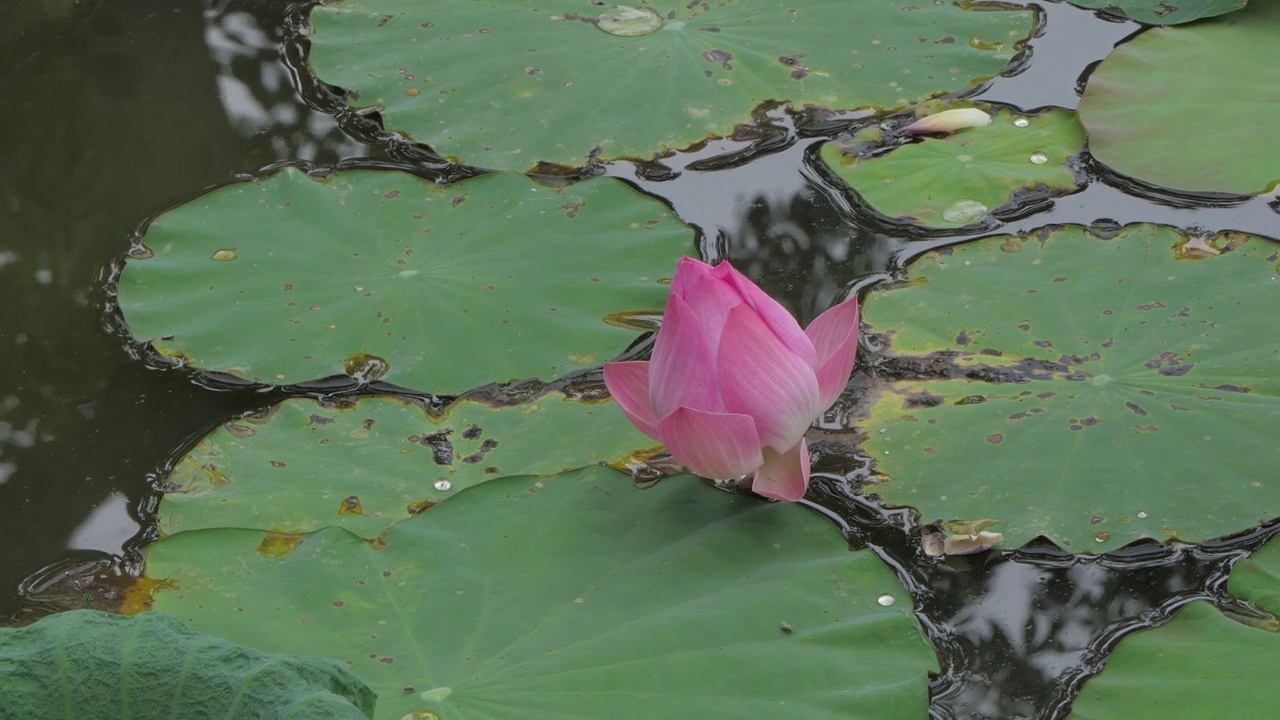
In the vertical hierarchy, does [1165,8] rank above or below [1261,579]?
above

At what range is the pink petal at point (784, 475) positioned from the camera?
5.20ft

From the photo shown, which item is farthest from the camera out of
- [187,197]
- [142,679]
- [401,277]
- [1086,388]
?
[187,197]

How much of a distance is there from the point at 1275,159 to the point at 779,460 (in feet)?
4.05

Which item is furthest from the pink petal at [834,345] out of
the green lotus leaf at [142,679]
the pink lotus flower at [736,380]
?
the green lotus leaf at [142,679]

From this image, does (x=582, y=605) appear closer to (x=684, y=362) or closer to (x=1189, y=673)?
(x=684, y=362)

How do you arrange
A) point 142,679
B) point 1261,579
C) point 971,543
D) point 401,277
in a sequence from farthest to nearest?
point 401,277, point 971,543, point 1261,579, point 142,679

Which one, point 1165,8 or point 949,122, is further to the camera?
point 1165,8

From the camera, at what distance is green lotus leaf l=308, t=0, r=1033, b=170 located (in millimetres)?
2482

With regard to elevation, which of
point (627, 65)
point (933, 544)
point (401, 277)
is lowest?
point (933, 544)

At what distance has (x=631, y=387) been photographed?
1669 mm

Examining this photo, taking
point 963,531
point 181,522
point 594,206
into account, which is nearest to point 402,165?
point 594,206

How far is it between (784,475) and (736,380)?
0.17 meters

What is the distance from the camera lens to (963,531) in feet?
5.29

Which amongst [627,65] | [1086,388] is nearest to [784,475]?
[1086,388]
